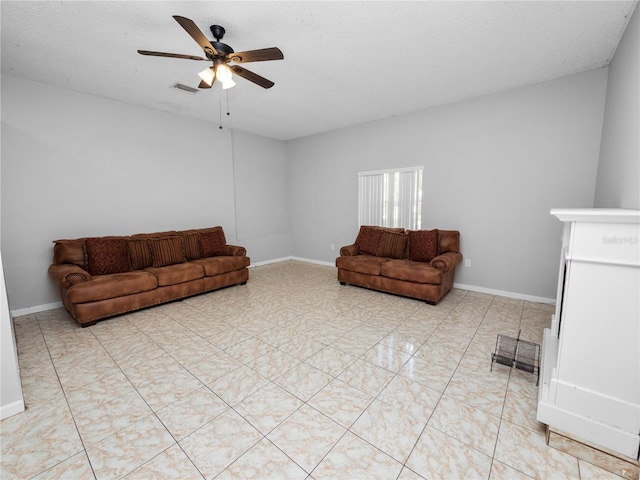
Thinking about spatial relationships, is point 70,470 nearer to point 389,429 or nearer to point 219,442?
point 219,442

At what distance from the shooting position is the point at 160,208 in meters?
4.42

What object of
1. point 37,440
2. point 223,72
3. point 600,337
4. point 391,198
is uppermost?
point 223,72

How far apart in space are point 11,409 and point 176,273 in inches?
79.5

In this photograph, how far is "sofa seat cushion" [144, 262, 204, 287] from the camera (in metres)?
3.52

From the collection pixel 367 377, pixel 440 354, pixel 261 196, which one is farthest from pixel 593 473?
pixel 261 196

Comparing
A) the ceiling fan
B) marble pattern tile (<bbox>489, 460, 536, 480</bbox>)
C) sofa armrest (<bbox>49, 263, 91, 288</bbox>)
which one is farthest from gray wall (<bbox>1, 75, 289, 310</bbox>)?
marble pattern tile (<bbox>489, 460, 536, 480</bbox>)

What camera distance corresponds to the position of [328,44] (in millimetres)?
2539

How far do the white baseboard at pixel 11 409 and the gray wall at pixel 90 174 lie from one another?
2.35 metres

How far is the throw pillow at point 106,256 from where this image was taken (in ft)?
11.1

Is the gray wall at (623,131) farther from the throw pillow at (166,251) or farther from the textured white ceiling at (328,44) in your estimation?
the throw pillow at (166,251)

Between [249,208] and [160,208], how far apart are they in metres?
1.72

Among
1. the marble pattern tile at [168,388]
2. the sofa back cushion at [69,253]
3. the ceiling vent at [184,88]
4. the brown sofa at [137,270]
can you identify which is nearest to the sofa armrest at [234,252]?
the brown sofa at [137,270]

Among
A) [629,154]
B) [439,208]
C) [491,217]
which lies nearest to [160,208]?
[439,208]

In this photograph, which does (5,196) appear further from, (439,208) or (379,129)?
(439,208)
